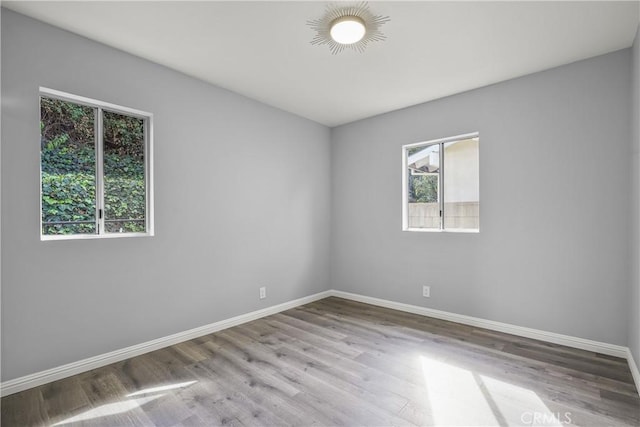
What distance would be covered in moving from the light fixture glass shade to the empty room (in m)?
0.02

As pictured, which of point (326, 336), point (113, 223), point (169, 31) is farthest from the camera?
point (326, 336)

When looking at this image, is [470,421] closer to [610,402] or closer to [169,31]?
[610,402]

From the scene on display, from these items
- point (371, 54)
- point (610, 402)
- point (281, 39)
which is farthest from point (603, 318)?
point (281, 39)

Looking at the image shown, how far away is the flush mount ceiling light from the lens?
2.21 meters

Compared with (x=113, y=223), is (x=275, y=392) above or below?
below

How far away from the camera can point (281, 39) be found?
2.55 metres

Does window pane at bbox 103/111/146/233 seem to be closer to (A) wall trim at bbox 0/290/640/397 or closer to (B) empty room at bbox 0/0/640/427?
(B) empty room at bbox 0/0/640/427

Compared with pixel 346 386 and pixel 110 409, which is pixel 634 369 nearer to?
pixel 346 386

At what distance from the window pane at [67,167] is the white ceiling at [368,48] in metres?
0.64

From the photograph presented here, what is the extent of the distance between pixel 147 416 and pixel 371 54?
10.5 ft

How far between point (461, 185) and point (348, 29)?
90.8 inches

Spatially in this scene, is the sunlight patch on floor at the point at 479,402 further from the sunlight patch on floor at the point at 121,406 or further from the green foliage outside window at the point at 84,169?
the green foliage outside window at the point at 84,169

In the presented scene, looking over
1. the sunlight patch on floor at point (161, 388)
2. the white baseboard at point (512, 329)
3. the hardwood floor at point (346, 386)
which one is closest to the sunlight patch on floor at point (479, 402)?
the hardwood floor at point (346, 386)

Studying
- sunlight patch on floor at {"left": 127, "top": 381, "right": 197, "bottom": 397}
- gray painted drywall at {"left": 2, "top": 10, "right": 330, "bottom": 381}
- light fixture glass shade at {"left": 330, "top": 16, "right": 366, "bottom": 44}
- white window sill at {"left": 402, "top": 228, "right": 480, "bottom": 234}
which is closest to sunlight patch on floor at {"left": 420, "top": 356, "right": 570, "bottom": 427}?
white window sill at {"left": 402, "top": 228, "right": 480, "bottom": 234}
